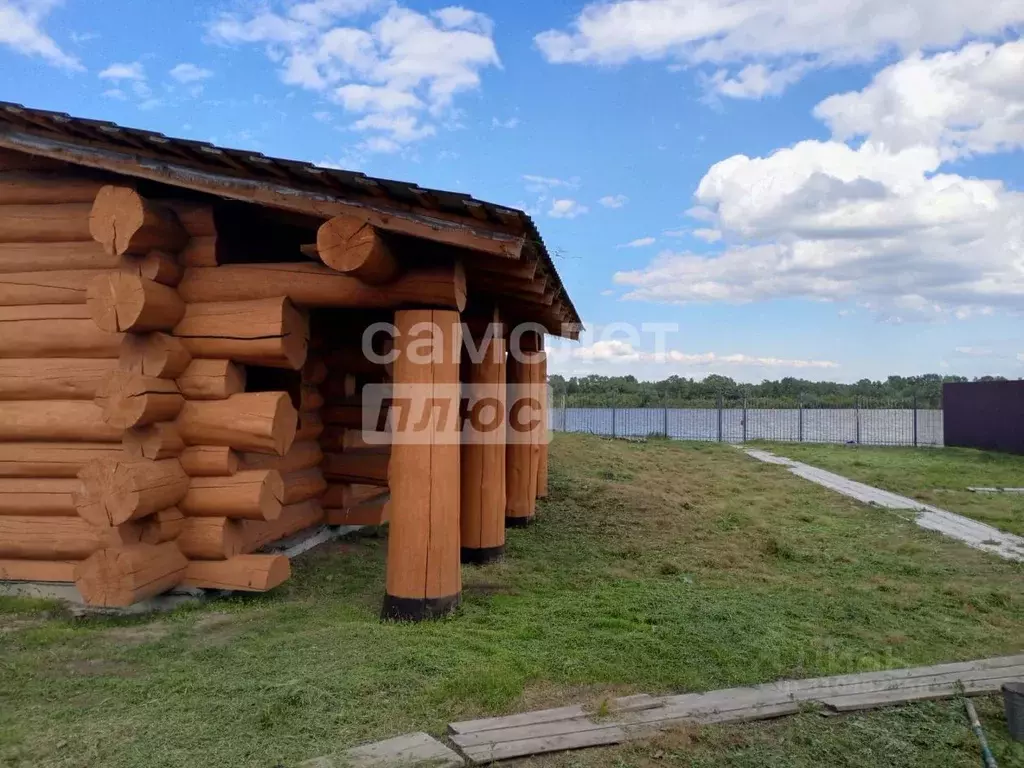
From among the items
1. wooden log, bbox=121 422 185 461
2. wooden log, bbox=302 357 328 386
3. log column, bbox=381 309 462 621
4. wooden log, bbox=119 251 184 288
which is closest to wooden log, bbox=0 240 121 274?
wooden log, bbox=119 251 184 288

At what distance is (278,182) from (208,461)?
2.41m

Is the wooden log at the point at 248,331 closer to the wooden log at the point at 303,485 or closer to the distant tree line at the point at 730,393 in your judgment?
the wooden log at the point at 303,485

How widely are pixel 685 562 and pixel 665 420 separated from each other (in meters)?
25.0

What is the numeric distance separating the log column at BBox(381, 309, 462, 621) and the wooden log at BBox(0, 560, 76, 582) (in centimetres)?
289

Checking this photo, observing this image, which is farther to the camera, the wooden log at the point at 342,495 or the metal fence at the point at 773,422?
the metal fence at the point at 773,422

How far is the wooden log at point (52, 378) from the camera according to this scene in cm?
642

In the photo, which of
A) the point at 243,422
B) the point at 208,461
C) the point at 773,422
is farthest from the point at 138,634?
the point at 773,422

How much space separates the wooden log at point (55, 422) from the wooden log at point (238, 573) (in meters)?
1.34

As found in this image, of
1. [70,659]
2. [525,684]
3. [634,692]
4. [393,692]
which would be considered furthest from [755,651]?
[70,659]

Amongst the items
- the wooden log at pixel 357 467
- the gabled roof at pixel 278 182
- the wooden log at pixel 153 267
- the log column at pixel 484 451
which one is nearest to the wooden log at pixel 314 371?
the wooden log at pixel 357 467

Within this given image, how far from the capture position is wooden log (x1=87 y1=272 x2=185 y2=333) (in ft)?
19.0

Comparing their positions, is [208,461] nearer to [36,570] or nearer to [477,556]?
[36,570]

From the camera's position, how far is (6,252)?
22.0 ft

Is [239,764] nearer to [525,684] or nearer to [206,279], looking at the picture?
[525,684]
